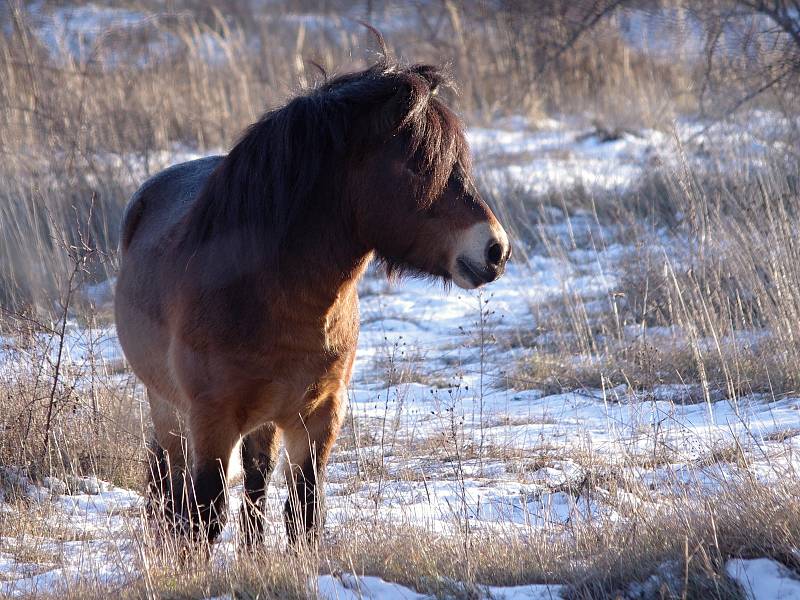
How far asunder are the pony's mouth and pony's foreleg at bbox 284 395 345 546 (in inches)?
26.0

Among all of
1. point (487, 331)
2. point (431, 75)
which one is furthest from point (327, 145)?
point (487, 331)

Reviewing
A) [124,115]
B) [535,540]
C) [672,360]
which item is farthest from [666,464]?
[124,115]

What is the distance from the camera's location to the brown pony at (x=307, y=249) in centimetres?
288

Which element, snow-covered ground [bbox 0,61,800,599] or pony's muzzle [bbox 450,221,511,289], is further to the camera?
snow-covered ground [bbox 0,61,800,599]

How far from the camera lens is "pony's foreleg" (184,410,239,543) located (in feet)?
9.84

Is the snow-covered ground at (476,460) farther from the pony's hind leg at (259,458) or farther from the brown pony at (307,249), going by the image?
the brown pony at (307,249)

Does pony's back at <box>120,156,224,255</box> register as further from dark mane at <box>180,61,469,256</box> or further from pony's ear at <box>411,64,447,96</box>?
pony's ear at <box>411,64,447,96</box>

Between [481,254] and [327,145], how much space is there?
0.60 metres

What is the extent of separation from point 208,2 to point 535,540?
17139 millimetres

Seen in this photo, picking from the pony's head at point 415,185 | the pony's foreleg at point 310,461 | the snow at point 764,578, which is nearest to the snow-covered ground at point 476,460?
the snow at point 764,578

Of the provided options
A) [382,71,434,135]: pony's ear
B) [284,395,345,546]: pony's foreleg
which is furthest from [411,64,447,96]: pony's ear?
[284,395,345,546]: pony's foreleg

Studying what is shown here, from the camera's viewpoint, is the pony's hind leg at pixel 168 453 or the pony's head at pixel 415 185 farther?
the pony's hind leg at pixel 168 453

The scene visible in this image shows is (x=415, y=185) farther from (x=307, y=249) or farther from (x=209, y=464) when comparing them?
(x=209, y=464)

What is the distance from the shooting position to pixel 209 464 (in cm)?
305
